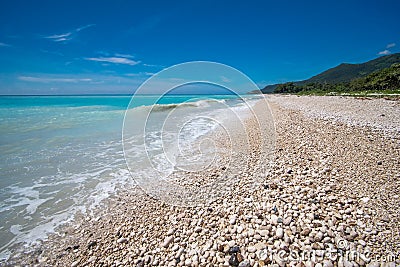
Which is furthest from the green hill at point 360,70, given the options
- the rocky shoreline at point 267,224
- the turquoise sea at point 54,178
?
the rocky shoreline at point 267,224

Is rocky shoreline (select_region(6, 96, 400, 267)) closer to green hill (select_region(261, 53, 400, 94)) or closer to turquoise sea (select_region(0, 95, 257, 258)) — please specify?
turquoise sea (select_region(0, 95, 257, 258))

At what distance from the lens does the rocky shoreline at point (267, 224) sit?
2.10 metres

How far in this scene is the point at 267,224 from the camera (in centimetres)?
257

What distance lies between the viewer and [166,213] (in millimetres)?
3447

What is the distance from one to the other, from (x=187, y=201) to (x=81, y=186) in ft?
11.4

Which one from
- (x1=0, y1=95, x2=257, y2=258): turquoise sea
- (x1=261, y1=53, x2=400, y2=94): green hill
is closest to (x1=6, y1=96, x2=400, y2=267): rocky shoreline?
(x1=0, y1=95, x2=257, y2=258): turquoise sea

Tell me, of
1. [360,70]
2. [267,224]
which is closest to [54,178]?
[267,224]

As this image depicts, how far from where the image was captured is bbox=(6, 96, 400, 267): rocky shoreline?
2.10 m

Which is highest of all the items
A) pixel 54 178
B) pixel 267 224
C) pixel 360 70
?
pixel 360 70

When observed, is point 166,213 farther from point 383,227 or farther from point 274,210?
point 383,227

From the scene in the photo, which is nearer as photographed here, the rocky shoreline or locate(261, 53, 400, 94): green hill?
the rocky shoreline

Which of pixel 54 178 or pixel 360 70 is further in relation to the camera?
pixel 360 70

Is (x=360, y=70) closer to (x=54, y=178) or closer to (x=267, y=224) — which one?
(x=267, y=224)

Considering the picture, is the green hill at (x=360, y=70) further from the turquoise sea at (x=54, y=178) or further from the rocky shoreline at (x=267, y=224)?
the rocky shoreline at (x=267, y=224)
